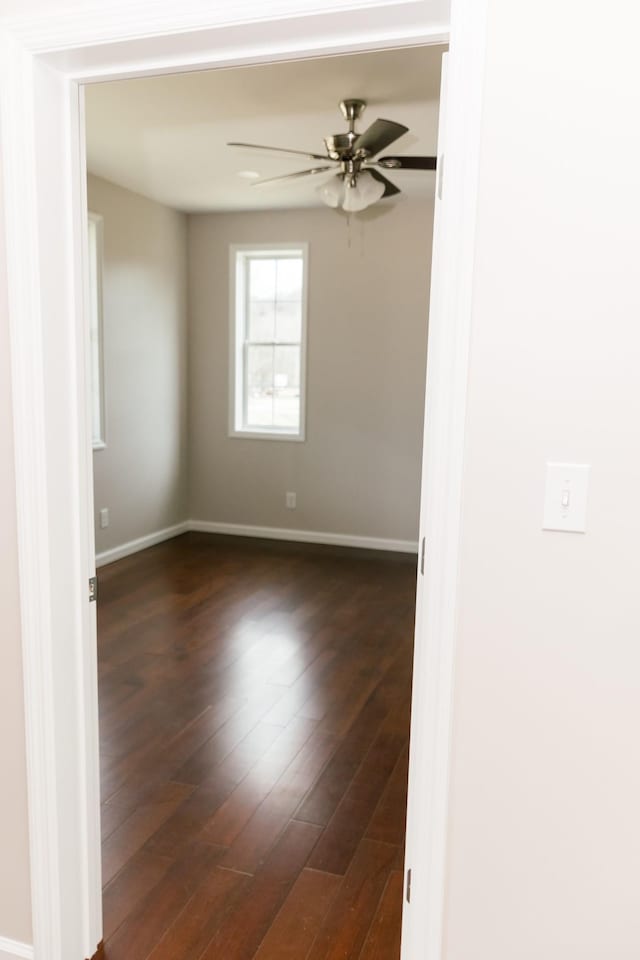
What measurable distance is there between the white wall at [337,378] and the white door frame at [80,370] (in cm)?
433

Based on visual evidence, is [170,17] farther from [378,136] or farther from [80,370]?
[378,136]

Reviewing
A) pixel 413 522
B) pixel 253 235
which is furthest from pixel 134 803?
pixel 253 235

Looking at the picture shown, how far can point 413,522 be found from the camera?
5941 millimetres

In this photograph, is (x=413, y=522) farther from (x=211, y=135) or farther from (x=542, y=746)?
(x=542, y=746)

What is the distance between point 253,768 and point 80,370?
68.5 inches

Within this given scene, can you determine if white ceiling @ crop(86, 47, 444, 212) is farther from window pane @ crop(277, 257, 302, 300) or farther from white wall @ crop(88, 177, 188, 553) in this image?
window pane @ crop(277, 257, 302, 300)

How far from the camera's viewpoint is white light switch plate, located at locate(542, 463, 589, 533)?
1.27 m

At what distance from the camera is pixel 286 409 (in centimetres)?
637

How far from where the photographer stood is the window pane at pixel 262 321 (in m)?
6.30

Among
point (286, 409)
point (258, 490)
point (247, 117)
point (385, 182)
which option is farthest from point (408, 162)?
point (258, 490)

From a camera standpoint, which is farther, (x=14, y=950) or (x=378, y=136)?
(x=378, y=136)

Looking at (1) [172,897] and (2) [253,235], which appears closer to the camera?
(1) [172,897]

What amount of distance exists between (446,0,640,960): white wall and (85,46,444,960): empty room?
2.49ft

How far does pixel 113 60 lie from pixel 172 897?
2.13m
